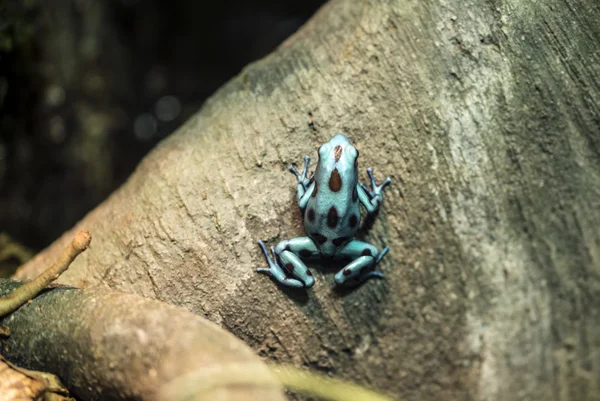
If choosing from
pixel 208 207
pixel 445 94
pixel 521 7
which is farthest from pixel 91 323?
pixel 521 7

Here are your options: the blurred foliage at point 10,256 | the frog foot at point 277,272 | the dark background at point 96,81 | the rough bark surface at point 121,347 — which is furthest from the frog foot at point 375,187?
the dark background at point 96,81

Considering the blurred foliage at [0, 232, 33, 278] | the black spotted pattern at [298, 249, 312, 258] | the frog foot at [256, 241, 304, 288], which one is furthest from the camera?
the blurred foliage at [0, 232, 33, 278]

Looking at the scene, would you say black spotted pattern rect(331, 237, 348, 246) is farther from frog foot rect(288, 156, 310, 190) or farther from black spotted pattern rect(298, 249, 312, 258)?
frog foot rect(288, 156, 310, 190)

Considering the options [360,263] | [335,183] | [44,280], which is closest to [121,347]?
[44,280]

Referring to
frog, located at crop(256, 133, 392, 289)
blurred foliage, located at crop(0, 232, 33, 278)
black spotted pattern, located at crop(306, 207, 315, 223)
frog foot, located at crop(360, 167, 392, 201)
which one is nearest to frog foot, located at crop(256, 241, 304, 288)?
frog, located at crop(256, 133, 392, 289)

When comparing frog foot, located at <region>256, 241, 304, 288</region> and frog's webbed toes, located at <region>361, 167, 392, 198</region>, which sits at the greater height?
frog's webbed toes, located at <region>361, 167, 392, 198</region>

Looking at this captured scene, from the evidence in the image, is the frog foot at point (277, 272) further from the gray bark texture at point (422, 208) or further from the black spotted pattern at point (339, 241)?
the black spotted pattern at point (339, 241)

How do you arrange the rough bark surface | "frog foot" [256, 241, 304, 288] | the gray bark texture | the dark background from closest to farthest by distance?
the rough bark surface
the gray bark texture
"frog foot" [256, 241, 304, 288]
the dark background
